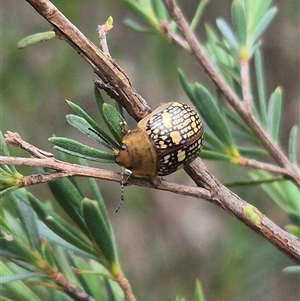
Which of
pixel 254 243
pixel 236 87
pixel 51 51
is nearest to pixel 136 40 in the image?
pixel 51 51

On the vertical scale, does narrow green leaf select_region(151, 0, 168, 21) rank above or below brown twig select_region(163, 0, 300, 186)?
above

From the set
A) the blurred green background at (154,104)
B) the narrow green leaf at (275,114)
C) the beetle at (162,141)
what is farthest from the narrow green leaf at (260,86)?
the blurred green background at (154,104)

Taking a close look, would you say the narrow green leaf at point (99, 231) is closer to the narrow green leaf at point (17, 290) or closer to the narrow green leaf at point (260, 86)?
the narrow green leaf at point (17, 290)

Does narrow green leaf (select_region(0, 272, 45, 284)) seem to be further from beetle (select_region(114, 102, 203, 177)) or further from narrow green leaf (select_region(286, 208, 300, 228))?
narrow green leaf (select_region(286, 208, 300, 228))

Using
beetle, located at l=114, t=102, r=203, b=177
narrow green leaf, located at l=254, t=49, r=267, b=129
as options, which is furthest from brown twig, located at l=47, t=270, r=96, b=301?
narrow green leaf, located at l=254, t=49, r=267, b=129

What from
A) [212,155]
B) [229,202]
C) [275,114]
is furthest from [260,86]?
[229,202]

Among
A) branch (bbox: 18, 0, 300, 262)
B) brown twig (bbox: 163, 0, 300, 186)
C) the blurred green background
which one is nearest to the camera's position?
branch (bbox: 18, 0, 300, 262)

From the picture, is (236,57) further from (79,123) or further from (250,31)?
(79,123)
